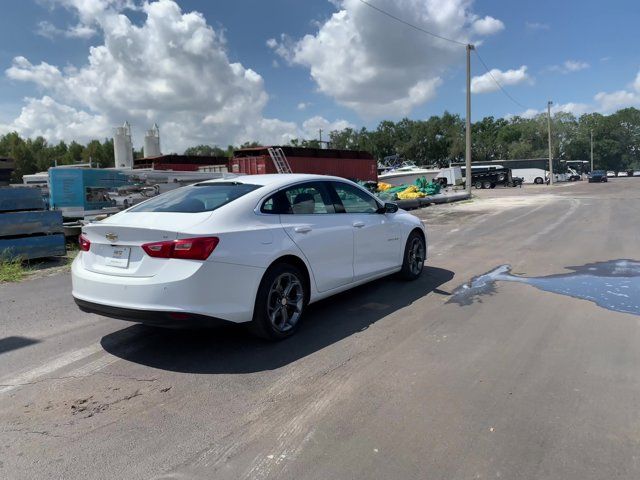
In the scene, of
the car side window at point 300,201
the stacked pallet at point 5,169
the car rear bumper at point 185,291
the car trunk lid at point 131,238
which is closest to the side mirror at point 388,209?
the car side window at point 300,201

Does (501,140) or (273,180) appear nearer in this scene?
(273,180)

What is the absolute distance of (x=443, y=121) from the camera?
97.8 meters

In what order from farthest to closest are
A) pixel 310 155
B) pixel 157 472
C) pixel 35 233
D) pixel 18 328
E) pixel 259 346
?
pixel 310 155 → pixel 35 233 → pixel 18 328 → pixel 259 346 → pixel 157 472

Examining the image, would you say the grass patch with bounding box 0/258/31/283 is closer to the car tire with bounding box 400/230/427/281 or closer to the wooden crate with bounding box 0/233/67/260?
the wooden crate with bounding box 0/233/67/260

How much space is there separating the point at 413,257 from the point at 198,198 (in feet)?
11.4

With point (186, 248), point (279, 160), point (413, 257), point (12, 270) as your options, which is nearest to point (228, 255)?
point (186, 248)

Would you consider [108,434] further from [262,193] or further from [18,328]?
[18,328]

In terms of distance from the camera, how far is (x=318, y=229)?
5.02 m

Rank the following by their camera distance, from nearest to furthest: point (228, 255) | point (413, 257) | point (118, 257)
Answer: point (228, 255) → point (118, 257) → point (413, 257)

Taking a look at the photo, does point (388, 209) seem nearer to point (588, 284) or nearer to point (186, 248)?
point (588, 284)

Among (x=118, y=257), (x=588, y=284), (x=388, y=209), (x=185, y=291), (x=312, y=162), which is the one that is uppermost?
(x=312, y=162)

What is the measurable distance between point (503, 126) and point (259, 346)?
124670mm

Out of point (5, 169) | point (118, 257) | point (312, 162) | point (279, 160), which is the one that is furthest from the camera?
point (312, 162)

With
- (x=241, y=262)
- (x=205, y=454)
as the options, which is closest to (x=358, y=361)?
(x=241, y=262)
